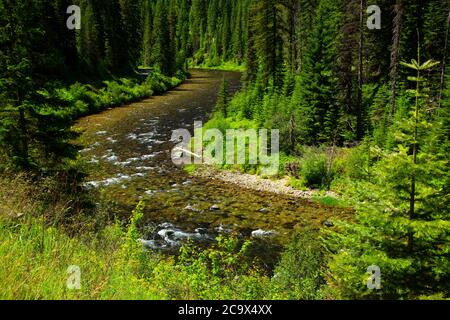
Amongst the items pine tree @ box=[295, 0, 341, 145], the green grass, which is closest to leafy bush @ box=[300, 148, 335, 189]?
pine tree @ box=[295, 0, 341, 145]

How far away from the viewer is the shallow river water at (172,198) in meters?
20.1

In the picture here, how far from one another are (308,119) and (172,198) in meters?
14.0

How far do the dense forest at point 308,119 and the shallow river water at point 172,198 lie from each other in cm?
218

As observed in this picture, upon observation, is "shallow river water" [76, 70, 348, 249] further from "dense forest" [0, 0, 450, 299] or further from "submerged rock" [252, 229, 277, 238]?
"dense forest" [0, 0, 450, 299]

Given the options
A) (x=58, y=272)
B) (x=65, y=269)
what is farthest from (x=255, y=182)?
(x=58, y=272)

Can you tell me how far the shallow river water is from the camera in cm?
2012

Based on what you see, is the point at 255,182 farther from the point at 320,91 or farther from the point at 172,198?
the point at 320,91

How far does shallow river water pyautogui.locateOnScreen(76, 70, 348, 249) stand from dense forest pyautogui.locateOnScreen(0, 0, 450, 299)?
7.15 ft

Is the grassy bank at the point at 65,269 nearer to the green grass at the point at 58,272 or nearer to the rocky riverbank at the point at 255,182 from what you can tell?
the green grass at the point at 58,272

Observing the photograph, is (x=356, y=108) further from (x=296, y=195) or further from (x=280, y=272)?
(x=280, y=272)

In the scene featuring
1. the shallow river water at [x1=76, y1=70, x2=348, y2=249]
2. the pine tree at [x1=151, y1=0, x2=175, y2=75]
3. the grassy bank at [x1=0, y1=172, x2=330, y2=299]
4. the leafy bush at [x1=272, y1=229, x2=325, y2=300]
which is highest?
the pine tree at [x1=151, y1=0, x2=175, y2=75]

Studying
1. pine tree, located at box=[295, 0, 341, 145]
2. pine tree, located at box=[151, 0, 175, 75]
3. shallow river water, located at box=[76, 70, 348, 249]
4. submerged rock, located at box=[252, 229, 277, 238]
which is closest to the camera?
submerged rock, located at box=[252, 229, 277, 238]

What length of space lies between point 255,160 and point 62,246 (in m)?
23.8
